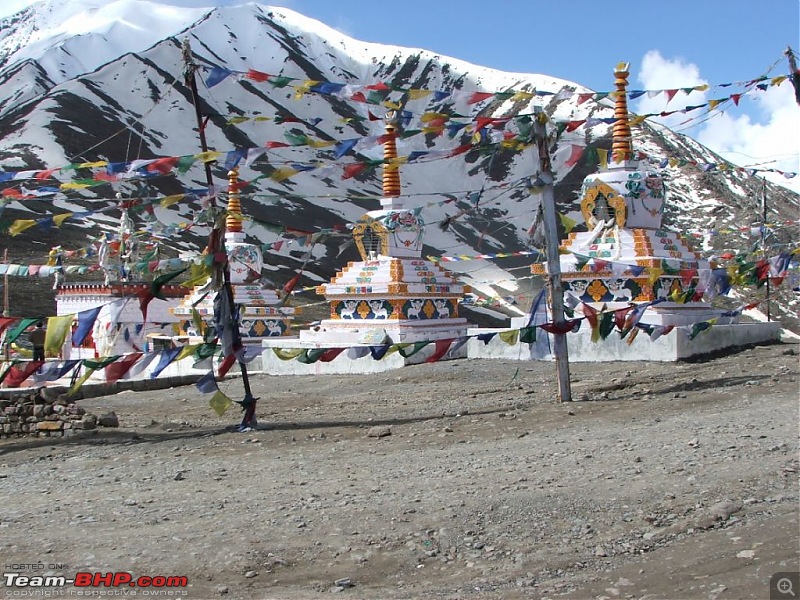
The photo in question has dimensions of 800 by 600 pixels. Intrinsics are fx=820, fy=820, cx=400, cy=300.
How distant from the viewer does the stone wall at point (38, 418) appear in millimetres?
7855


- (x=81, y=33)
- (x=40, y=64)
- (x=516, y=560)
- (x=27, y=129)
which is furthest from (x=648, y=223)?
(x=81, y=33)

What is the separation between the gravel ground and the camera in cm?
359

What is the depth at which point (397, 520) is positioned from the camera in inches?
171

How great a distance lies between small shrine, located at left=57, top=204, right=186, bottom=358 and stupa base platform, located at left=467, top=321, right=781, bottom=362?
9052mm

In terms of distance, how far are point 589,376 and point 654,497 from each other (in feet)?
18.7

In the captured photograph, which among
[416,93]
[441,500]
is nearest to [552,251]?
[416,93]

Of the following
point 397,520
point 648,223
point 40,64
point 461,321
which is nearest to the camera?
point 397,520

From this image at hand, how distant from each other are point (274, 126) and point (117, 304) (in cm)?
5036

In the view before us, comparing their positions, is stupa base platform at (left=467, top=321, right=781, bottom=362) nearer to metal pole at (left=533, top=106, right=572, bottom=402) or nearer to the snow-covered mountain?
metal pole at (left=533, top=106, right=572, bottom=402)

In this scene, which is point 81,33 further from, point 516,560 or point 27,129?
point 516,560

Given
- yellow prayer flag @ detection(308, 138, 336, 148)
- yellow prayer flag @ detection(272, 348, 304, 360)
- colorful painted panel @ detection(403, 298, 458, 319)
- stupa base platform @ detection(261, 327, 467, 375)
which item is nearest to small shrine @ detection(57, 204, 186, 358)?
stupa base platform @ detection(261, 327, 467, 375)

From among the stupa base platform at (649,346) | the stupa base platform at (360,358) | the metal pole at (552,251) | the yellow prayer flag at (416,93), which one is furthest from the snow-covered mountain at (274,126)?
the stupa base platform at (649,346)

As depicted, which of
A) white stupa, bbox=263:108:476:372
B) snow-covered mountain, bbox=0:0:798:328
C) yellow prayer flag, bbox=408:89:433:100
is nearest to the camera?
yellow prayer flag, bbox=408:89:433:100

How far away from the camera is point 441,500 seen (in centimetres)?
463
